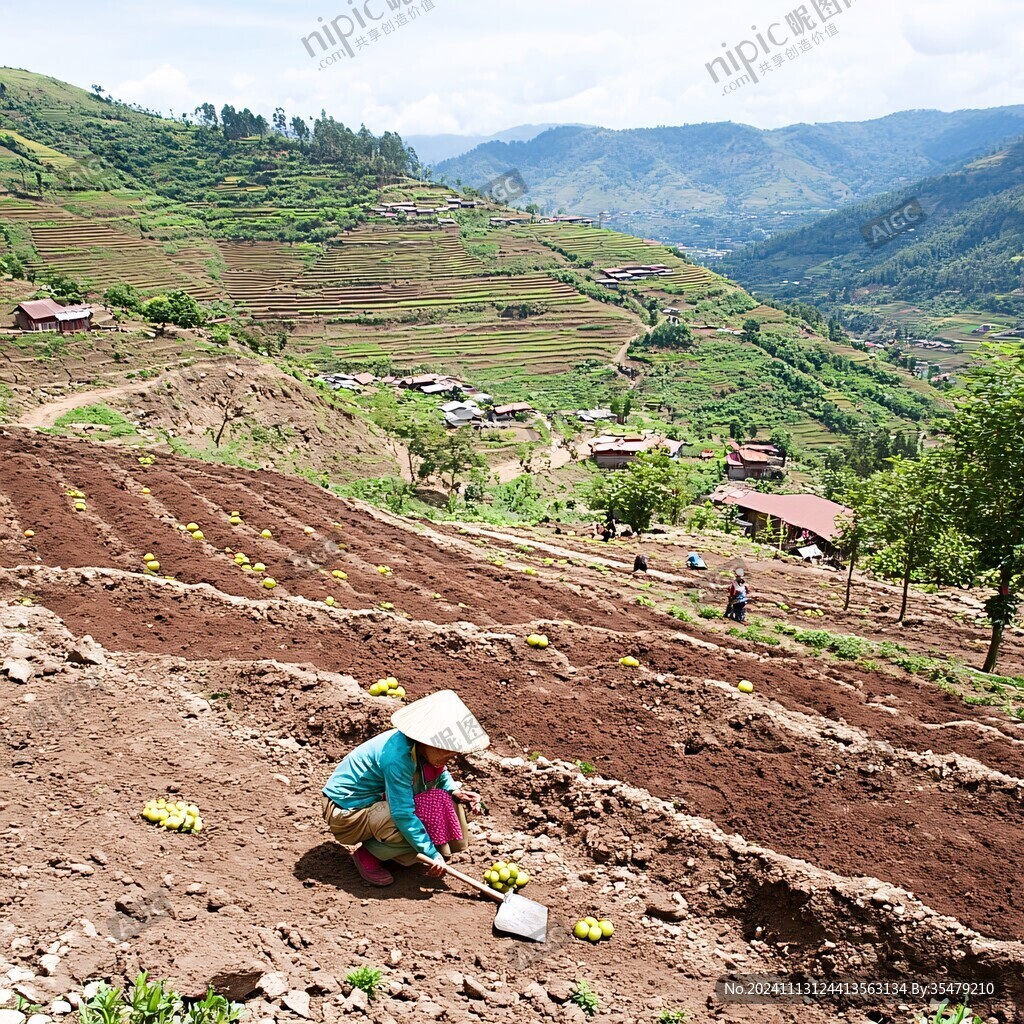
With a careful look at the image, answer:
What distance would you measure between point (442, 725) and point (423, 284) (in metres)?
91.5

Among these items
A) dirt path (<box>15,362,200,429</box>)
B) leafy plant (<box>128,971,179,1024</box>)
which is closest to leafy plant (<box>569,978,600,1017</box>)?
leafy plant (<box>128,971,179,1024</box>)

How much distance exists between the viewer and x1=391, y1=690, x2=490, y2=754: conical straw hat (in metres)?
4.93

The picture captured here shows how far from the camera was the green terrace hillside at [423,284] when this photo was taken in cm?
7456

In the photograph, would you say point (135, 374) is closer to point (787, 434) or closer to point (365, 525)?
point (365, 525)

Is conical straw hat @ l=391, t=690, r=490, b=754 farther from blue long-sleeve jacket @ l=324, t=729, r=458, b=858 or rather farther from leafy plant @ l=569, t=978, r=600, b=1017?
leafy plant @ l=569, t=978, r=600, b=1017

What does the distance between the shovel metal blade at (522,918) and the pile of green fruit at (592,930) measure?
232 mm

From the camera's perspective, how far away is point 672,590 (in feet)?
54.6

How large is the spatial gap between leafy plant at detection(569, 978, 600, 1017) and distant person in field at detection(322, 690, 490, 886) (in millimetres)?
1127

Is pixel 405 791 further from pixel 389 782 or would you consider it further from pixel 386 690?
pixel 386 690

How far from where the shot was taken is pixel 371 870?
529cm

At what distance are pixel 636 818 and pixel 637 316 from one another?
95424mm

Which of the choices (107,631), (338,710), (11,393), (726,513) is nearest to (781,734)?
(338,710)

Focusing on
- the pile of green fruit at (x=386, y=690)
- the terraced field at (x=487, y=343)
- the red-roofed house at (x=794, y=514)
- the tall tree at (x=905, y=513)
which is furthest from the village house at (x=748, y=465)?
the pile of green fruit at (x=386, y=690)

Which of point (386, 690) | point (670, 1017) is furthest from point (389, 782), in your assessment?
point (386, 690)
